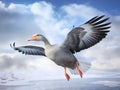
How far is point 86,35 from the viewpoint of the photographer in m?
3.21

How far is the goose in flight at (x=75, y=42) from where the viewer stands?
3.00m

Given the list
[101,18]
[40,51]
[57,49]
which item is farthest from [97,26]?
[40,51]

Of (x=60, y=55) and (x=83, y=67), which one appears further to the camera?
(x=83, y=67)

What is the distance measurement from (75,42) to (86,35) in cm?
13

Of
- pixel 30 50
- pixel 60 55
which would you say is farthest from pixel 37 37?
pixel 30 50

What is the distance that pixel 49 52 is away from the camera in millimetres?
2990

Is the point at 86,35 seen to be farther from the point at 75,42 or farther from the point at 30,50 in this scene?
the point at 30,50

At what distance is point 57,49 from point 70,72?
11.4 inches

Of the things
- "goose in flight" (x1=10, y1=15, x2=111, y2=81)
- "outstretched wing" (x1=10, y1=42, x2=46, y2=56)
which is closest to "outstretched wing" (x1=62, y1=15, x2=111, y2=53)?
"goose in flight" (x1=10, y1=15, x2=111, y2=81)

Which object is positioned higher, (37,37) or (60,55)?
(37,37)

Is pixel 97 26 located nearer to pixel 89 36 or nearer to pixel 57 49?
pixel 89 36

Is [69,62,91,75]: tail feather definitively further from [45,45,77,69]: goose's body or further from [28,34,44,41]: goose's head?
[28,34,44,41]: goose's head

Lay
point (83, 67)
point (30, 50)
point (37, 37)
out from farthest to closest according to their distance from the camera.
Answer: point (30, 50) < point (83, 67) < point (37, 37)

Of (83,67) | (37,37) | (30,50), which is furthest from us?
(30,50)
